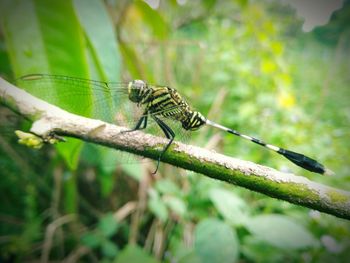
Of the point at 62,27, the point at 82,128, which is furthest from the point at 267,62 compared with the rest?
the point at 82,128

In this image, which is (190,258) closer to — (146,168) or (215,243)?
(215,243)

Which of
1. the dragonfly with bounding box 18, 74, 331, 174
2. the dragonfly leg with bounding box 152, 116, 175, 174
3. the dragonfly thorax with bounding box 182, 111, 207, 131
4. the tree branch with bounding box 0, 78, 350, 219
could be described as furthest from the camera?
the dragonfly thorax with bounding box 182, 111, 207, 131

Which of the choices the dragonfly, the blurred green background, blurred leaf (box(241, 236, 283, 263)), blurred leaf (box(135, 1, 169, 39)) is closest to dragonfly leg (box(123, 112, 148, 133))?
the dragonfly

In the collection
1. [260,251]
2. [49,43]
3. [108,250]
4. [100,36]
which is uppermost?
[100,36]

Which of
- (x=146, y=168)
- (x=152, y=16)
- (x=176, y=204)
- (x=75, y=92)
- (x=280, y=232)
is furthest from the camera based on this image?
(x=146, y=168)

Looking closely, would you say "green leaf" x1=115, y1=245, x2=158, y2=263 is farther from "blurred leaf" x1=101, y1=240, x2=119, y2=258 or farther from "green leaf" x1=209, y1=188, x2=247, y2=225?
"green leaf" x1=209, y1=188, x2=247, y2=225

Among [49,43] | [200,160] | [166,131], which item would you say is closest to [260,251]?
[166,131]

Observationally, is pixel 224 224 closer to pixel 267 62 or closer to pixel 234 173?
pixel 234 173

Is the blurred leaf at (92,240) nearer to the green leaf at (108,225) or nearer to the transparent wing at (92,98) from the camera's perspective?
the green leaf at (108,225)
